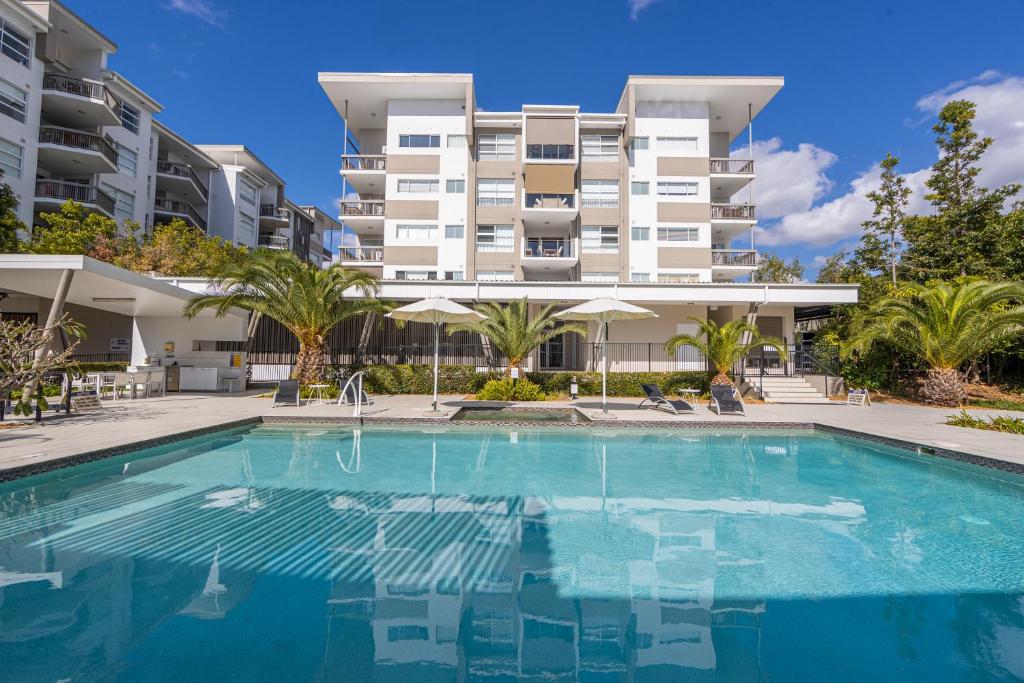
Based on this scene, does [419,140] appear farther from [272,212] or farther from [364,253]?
[272,212]

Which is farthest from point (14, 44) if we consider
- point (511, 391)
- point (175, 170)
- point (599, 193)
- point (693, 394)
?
point (693, 394)

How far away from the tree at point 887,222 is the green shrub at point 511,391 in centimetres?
2599

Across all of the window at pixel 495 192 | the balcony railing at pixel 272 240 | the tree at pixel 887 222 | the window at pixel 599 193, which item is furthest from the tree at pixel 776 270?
the balcony railing at pixel 272 240

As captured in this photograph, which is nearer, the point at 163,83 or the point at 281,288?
the point at 281,288

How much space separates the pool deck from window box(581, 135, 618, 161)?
18.9 m

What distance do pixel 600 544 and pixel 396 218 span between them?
A: 26830 mm

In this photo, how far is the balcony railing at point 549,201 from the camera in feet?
95.2

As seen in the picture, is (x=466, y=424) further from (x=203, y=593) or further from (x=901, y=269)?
(x=901, y=269)

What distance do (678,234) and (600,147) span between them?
24.7 ft

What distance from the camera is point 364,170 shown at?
29.6 m

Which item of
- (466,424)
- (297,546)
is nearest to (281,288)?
(466,424)

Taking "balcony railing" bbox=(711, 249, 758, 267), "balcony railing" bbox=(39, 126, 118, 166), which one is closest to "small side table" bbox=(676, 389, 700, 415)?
"balcony railing" bbox=(711, 249, 758, 267)

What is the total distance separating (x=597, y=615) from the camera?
368 centimetres

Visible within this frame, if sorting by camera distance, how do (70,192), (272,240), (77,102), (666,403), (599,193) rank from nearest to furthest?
(666,403), (77,102), (70,192), (599,193), (272,240)
